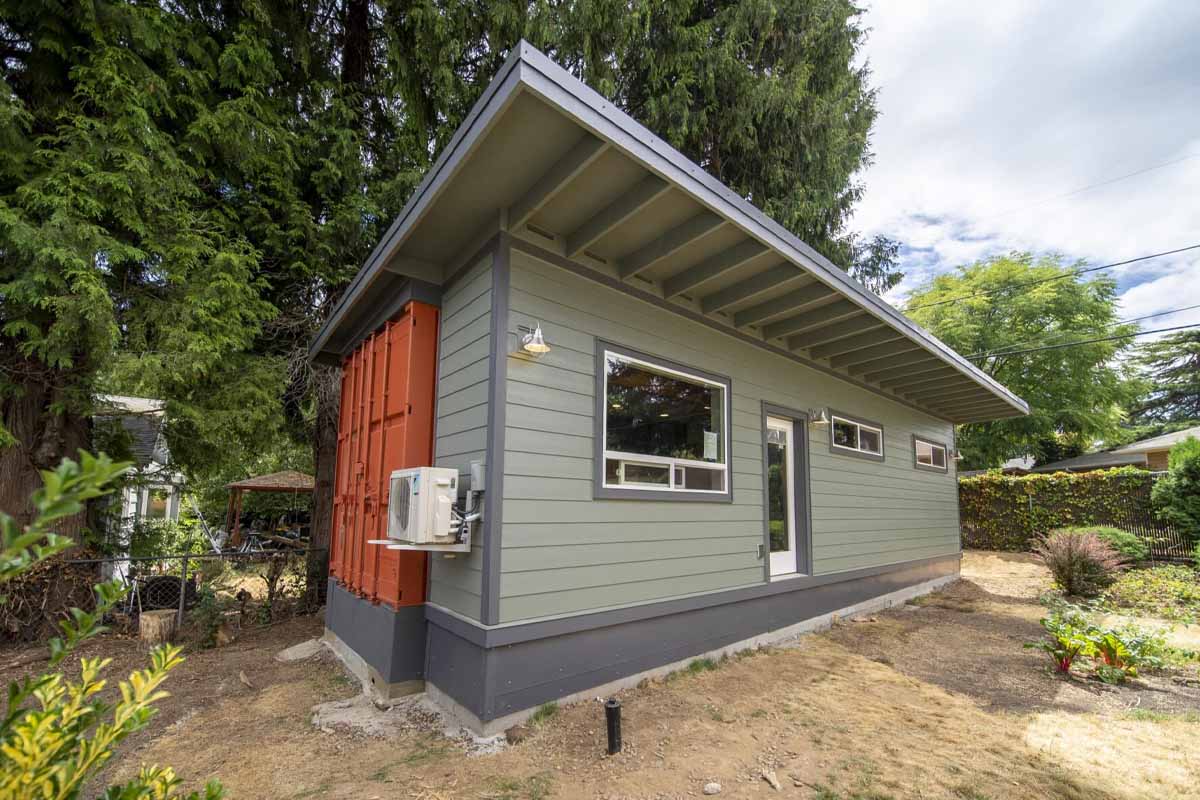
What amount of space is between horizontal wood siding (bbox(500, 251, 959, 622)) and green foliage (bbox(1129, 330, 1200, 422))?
29918 mm

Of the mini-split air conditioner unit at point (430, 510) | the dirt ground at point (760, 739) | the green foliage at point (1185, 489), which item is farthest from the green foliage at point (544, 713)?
the green foliage at point (1185, 489)

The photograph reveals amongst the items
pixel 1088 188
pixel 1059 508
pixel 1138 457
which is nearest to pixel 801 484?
pixel 1059 508

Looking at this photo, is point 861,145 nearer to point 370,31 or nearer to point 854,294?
point 854,294

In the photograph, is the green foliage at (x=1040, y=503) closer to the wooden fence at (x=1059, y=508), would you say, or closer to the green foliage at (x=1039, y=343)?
the wooden fence at (x=1059, y=508)

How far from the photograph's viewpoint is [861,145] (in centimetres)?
1002

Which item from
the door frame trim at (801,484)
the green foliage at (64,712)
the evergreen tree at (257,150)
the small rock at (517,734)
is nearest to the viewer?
the green foliage at (64,712)

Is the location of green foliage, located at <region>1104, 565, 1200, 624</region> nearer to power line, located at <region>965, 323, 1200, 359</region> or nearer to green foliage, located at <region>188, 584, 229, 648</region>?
power line, located at <region>965, 323, 1200, 359</region>

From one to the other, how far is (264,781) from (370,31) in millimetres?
8390

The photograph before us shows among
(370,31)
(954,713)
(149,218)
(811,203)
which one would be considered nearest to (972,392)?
(811,203)

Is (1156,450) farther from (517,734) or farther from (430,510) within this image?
(430,510)

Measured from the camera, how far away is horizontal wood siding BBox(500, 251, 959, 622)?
11.6 feet

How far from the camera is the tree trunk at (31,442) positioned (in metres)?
5.63

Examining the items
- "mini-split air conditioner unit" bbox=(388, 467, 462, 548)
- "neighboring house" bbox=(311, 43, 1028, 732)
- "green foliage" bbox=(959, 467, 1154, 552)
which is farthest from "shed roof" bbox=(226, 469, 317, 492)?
"green foliage" bbox=(959, 467, 1154, 552)

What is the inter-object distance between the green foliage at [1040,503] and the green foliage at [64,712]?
44.5ft
